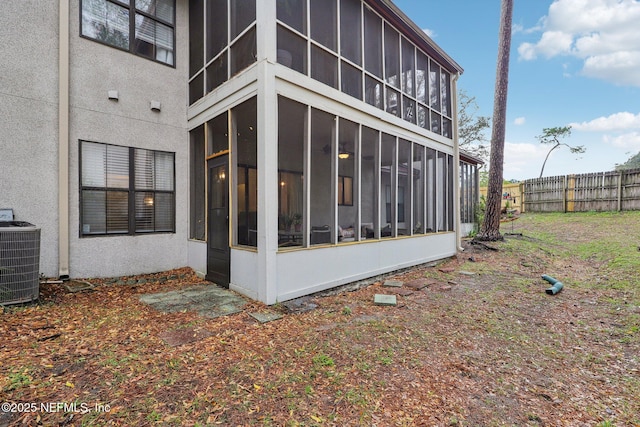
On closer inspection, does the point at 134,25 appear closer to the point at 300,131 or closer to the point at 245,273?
the point at 300,131

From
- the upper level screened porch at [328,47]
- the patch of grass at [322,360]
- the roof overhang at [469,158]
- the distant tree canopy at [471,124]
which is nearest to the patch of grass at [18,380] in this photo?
the patch of grass at [322,360]

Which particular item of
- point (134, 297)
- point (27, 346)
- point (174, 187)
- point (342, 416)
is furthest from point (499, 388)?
point (174, 187)

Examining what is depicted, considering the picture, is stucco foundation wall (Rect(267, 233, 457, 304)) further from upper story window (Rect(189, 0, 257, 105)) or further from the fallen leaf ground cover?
upper story window (Rect(189, 0, 257, 105))

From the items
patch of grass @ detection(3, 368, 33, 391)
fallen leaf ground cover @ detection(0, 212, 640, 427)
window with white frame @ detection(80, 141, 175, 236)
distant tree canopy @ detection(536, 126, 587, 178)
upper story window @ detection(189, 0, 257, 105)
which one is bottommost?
fallen leaf ground cover @ detection(0, 212, 640, 427)

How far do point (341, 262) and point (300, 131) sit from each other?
3.48 m

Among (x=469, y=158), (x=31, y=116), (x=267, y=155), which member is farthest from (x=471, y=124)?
(x=31, y=116)

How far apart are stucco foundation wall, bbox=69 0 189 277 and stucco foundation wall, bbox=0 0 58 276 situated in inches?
10.3

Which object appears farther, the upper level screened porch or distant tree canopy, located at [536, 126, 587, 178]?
distant tree canopy, located at [536, 126, 587, 178]

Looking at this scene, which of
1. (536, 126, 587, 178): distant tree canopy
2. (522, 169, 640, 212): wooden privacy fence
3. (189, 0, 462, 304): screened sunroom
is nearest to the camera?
(189, 0, 462, 304): screened sunroom

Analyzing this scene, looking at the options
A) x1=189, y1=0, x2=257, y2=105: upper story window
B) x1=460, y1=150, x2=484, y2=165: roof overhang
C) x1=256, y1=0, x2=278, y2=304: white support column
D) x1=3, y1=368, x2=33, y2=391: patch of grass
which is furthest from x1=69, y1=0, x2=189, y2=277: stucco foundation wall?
x1=460, y1=150, x2=484, y2=165: roof overhang

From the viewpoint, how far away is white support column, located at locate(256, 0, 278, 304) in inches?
164

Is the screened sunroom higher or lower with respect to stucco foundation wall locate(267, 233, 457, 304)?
higher

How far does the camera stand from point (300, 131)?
6.91 m

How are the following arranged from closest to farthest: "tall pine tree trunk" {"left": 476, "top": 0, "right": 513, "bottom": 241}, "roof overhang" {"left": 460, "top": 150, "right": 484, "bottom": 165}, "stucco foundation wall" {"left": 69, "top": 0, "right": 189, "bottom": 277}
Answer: "stucco foundation wall" {"left": 69, "top": 0, "right": 189, "bottom": 277} < "tall pine tree trunk" {"left": 476, "top": 0, "right": 513, "bottom": 241} < "roof overhang" {"left": 460, "top": 150, "right": 484, "bottom": 165}
